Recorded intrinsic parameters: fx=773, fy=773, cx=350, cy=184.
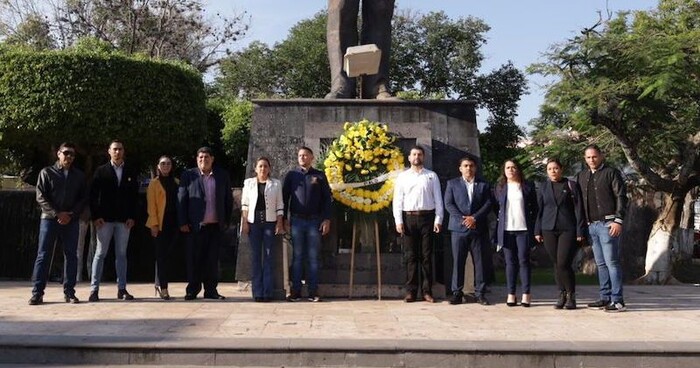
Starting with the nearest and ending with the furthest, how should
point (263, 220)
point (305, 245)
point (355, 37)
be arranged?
point (263, 220) < point (305, 245) < point (355, 37)

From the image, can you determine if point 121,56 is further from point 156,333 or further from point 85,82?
point 156,333

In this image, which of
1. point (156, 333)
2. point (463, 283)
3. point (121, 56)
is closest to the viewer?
point (156, 333)

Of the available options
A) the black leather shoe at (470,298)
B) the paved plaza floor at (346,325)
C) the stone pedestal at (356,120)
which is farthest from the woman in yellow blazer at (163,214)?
the black leather shoe at (470,298)

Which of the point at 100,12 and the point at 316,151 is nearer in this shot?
the point at 316,151

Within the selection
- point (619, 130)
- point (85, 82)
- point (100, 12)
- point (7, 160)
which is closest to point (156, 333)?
point (85, 82)

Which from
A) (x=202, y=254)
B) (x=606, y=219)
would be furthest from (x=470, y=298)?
(x=202, y=254)

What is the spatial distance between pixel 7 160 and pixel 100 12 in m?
10.9

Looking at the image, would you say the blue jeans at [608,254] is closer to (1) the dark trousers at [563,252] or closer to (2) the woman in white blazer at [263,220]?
(1) the dark trousers at [563,252]

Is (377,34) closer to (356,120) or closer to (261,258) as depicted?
(356,120)

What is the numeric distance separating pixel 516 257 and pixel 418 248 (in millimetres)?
1128

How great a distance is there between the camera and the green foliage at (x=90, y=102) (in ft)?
→ 43.8

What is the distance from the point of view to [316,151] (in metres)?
9.86

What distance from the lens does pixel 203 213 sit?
354 inches

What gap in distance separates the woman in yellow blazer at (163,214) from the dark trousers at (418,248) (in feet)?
9.05
